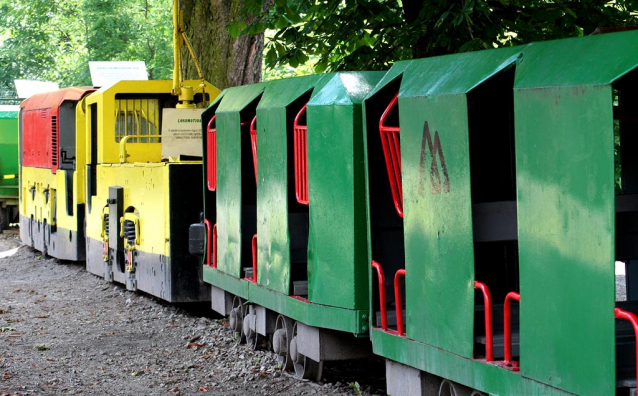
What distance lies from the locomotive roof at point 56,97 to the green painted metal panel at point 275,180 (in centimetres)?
844

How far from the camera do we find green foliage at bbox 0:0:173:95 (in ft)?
107

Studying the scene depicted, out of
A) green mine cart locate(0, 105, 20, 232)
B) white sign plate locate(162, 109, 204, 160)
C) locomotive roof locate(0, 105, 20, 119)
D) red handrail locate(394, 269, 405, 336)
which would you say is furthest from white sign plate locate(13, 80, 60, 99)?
red handrail locate(394, 269, 405, 336)

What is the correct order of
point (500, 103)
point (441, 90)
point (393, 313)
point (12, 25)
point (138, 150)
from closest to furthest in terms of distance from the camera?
1. point (441, 90)
2. point (500, 103)
3. point (393, 313)
4. point (138, 150)
5. point (12, 25)

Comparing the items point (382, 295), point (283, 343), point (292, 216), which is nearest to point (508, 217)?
point (382, 295)

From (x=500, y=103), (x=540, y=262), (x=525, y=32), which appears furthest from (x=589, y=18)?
(x=540, y=262)

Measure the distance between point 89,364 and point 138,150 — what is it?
5.60 meters

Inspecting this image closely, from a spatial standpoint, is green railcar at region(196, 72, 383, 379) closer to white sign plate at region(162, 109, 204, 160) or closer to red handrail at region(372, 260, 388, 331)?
red handrail at region(372, 260, 388, 331)

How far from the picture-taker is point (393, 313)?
7.77 meters

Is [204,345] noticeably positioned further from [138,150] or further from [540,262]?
[540,262]

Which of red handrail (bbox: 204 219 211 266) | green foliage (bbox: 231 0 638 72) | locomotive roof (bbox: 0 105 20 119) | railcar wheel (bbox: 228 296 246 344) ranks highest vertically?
locomotive roof (bbox: 0 105 20 119)

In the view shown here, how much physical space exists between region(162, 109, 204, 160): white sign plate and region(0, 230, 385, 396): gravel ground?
73.0 inches

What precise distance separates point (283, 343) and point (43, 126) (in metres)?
10.5

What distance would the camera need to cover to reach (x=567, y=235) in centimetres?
511

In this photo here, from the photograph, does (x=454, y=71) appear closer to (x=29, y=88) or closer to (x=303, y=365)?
(x=303, y=365)
